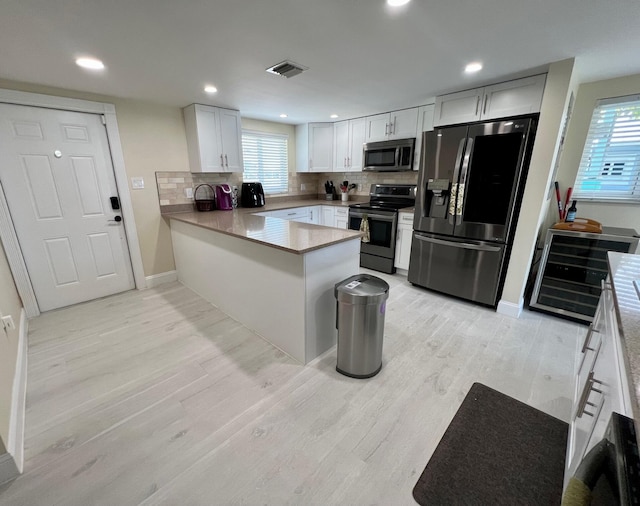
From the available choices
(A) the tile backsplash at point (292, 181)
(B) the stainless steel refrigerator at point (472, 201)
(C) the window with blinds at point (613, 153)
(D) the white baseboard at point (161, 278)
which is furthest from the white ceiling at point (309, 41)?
(D) the white baseboard at point (161, 278)

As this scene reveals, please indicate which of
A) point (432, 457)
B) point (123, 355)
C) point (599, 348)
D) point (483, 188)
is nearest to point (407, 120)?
point (483, 188)

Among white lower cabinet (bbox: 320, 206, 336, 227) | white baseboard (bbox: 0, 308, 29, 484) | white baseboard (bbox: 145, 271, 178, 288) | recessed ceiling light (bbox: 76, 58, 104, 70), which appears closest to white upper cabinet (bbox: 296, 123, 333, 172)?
white lower cabinet (bbox: 320, 206, 336, 227)

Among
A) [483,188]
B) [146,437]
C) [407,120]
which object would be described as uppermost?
[407,120]

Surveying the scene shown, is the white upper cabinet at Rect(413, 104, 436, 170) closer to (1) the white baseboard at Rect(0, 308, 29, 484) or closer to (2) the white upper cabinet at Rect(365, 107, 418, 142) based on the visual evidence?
(2) the white upper cabinet at Rect(365, 107, 418, 142)

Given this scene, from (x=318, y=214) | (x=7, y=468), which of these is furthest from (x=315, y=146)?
(x=7, y=468)

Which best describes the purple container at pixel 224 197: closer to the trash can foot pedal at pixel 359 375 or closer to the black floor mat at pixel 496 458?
the trash can foot pedal at pixel 359 375

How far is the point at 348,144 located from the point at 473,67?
7.42 ft

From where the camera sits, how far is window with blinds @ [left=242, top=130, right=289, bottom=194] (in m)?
4.29

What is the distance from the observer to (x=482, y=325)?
260 cm

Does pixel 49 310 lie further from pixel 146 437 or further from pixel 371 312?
pixel 371 312

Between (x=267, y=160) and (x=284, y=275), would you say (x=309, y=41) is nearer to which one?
(x=284, y=275)

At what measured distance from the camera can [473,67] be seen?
7.25 feet

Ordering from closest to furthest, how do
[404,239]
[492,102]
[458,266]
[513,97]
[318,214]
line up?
[513,97] → [492,102] → [458,266] → [404,239] → [318,214]

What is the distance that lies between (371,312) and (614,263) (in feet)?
4.81
